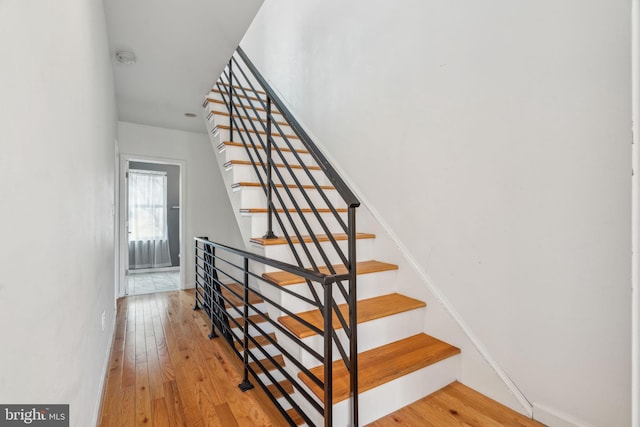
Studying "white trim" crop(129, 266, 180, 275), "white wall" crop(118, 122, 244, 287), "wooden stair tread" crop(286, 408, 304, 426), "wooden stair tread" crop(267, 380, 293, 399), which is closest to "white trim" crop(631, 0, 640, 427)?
"wooden stair tread" crop(286, 408, 304, 426)

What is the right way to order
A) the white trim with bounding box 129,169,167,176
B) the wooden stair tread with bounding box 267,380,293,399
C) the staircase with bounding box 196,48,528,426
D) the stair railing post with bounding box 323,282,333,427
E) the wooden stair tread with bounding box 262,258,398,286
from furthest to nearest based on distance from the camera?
the white trim with bounding box 129,169,167,176, the wooden stair tread with bounding box 267,380,293,399, the wooden stair tread with bounding box 262,258,398,286, the staircase with bounding box 196,48,528,426, the stair railing post with bounding box 323,282,333,427

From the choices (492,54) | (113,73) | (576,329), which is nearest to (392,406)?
(576,329)

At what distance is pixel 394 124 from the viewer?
2240 millimetres

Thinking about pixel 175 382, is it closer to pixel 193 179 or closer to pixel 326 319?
pixel 326 319

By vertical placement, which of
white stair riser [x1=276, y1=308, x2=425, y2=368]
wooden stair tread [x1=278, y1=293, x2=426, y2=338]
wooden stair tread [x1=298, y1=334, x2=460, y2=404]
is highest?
wooden stair tread [x1=278, y1=293, x2=426, y2=338]

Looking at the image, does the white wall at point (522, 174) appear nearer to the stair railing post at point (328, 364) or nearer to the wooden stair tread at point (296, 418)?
the stair railing post at point (328, 364)

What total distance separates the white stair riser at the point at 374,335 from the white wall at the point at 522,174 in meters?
0.30

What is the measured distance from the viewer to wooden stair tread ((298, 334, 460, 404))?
4.67 ft

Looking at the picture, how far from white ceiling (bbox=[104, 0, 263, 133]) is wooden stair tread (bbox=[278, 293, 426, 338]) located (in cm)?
210

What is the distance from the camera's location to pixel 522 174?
1521 millimetres

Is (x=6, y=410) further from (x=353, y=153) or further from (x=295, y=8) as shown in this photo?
(x=295, y=8)

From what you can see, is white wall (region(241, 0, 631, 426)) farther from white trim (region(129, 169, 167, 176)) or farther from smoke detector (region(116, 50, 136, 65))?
white trim (region(129, 169, 167, 176))

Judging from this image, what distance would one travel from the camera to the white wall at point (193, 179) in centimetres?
432

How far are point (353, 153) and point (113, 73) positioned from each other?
7.83ft
